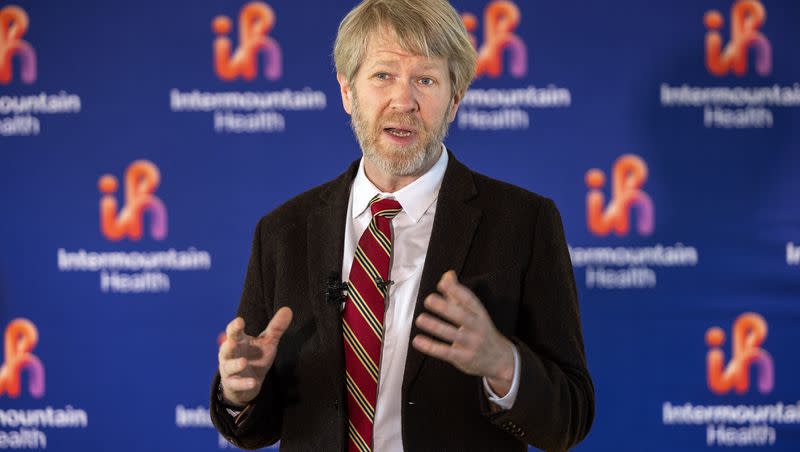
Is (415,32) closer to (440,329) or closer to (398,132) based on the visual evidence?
(398,132)

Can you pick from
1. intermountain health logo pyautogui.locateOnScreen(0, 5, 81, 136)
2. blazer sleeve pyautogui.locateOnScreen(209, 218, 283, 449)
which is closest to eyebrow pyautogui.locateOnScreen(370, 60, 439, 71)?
blazer sleeve pyautogui.locateOnScreen(209, 218, 283, 449)

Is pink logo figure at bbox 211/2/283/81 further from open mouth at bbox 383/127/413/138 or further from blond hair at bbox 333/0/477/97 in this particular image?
open mouth at bbox 383/127/413/138

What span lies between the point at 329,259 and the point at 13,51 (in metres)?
2.65

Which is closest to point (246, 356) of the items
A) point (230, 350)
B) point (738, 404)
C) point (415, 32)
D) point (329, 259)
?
point (230, 350)

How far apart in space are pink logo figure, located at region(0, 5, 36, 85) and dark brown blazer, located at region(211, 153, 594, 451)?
2439mm

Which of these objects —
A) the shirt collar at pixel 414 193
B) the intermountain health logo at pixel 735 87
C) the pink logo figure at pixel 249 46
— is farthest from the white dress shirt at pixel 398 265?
the intermountain health logo at pixel 735 87

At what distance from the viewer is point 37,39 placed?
12.3 feet

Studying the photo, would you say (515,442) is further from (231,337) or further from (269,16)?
(269,16)

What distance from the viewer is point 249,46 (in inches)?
146

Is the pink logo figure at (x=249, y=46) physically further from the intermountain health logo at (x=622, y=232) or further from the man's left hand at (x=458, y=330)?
the man's left hand at (x=458, y=330)

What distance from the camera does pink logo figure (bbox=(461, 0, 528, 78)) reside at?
3.64m

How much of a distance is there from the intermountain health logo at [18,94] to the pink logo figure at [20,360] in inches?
33.7

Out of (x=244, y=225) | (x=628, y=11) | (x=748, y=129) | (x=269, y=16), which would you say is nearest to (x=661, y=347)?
(x=748, y=129)

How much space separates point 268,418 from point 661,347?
7.36 ft
